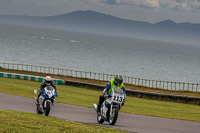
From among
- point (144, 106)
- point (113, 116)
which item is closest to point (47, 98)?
point (113, 116)

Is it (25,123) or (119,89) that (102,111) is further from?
(25,123)

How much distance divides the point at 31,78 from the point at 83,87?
24.5 feet

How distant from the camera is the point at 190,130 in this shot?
57.8ft

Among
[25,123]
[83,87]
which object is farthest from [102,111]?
[83,87]

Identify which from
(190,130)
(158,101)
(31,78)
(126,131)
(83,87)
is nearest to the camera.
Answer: (126,131)

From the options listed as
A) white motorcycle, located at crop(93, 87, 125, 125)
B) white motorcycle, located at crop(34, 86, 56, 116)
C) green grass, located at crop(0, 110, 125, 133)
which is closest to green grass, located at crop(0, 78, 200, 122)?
white motorcycle, located at crop(93, 87, 125, 125)

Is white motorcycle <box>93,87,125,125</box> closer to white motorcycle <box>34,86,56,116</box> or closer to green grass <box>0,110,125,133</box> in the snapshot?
green grass <box>0,110,125,133</box>

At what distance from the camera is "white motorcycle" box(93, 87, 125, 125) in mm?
15570

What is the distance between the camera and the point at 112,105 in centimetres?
1566

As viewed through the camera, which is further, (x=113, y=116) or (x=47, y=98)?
(x=47, y=98)

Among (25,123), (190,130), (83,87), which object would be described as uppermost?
(25,123)

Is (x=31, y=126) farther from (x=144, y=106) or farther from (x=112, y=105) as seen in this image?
(x=144, y=106)

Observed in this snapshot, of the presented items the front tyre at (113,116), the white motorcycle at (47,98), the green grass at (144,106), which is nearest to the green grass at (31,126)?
the front tyre at (113,116)

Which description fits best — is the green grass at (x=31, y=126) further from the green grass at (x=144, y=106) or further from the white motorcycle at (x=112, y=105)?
the green grass at (x=144, y=106)
